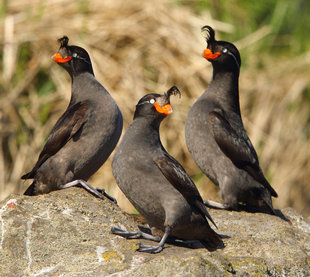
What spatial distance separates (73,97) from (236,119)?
1742mm

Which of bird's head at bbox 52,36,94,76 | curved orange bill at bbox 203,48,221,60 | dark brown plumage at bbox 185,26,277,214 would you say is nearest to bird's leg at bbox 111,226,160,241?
dark brown plumage at bbox 185,26,277,214

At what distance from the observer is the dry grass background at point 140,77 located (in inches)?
344

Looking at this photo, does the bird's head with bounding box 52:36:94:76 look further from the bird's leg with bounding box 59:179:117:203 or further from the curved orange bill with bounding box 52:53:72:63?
the bird's leg with bounding box 59:179:117:203

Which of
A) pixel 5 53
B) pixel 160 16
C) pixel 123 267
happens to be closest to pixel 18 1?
pixel 5 53

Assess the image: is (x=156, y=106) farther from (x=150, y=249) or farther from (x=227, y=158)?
A: (x=227, y=158)

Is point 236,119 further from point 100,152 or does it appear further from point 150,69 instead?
point 150,69

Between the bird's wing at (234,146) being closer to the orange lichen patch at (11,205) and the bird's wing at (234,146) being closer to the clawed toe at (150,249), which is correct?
the clawed toe at (150,249)

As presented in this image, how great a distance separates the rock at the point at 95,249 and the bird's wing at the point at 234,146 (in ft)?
4.20

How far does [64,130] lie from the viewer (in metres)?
5.52

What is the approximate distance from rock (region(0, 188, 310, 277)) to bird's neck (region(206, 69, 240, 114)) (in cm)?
200

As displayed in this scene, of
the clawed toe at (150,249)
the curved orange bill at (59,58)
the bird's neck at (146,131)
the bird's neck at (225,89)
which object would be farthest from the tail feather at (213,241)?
the curved orange bill at (59,58)

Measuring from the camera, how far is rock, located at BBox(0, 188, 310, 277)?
3.86 metres

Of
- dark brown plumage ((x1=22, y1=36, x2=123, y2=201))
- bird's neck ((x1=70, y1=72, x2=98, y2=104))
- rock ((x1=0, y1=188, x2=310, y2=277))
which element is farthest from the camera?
bird's neck ((x1=70, y1=72, x2=98, y2=104))

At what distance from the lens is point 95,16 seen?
31.6ft
